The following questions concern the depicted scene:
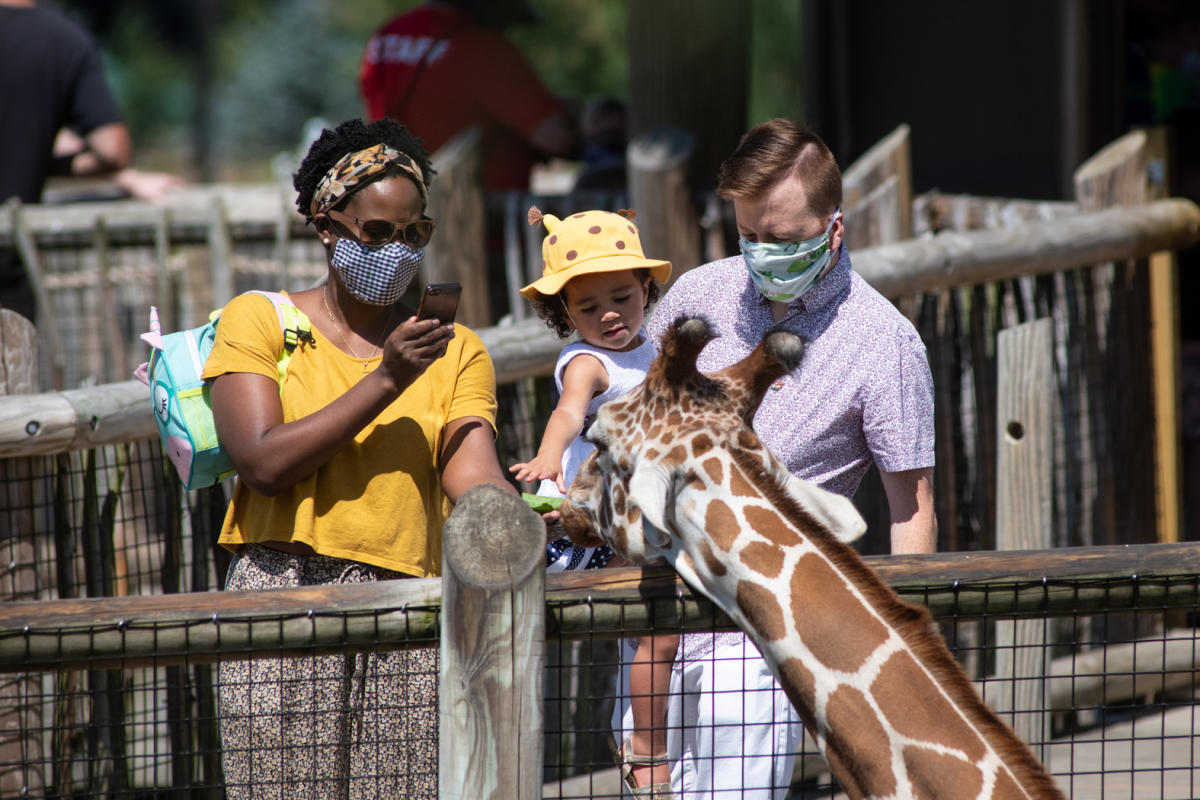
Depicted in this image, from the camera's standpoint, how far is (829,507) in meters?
2.51

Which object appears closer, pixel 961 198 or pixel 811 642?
pixel 811 642

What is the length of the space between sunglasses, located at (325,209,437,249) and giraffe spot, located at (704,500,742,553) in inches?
38.4

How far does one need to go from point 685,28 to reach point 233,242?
2986 mm

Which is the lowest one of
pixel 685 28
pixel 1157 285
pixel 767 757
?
pixel 767 757

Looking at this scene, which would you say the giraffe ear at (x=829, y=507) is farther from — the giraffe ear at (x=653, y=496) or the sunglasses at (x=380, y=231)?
the sunglasses at (x=380, y=231)

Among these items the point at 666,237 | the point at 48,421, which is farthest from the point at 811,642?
the point at 666,237

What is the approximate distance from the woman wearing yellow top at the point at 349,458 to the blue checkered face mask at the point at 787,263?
64cm

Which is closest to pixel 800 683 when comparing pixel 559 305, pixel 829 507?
pixel 829 507

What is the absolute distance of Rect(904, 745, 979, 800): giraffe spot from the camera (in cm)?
221

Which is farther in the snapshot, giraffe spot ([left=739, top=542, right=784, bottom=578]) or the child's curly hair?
the child's curly hair

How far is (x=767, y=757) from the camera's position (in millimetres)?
2986

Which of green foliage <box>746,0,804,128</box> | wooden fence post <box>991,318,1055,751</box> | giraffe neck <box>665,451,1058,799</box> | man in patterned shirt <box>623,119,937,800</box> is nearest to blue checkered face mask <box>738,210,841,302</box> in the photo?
man in patterned shirt <box>623,119,937,800</box>

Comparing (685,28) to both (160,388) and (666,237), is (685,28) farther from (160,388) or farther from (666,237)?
(160,388)

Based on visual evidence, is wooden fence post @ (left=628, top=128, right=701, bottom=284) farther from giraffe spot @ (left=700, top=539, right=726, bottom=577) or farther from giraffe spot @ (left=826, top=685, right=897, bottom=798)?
giraffe spot @ (left=826, top=685, right=897, bottom=798)
